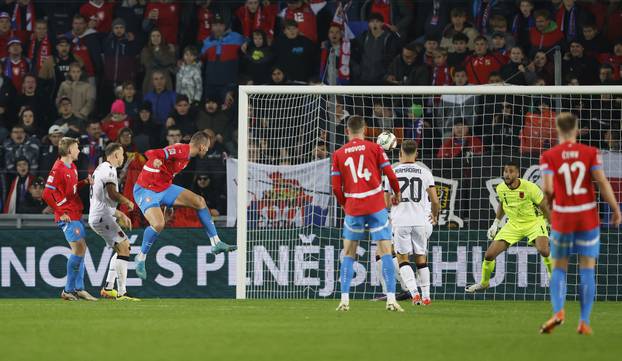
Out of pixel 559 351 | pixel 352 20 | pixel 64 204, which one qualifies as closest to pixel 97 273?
pixel 64 204

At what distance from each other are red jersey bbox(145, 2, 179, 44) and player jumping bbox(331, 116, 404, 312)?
10726 mm

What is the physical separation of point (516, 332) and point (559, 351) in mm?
1627

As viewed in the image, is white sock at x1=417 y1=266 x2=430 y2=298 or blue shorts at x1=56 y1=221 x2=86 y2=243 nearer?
white sock at x1=417 y1=266 x2=430 y2=298

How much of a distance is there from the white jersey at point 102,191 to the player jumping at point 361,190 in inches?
169

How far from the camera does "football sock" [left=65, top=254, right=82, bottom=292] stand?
16859mm

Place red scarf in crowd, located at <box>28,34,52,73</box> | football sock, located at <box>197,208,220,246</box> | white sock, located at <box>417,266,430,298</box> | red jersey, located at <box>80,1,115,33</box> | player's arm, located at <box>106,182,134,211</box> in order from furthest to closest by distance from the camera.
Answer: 1. red jersey, located at <box>80,1,115,33</box>
2. red scarf in crowd, located at <box>28,34,52,73</box>
3. football sock, located at <box>197,208,220,246</box>
4. player's arm, located at <box>106,182,134,211</box>
5. white sock, located at <box>417,266,430,298</box>

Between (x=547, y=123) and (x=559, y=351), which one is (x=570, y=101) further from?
(x=559, y=351)

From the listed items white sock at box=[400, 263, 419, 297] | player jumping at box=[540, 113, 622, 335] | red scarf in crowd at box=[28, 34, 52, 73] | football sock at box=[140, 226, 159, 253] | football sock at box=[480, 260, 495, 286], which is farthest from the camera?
red scarf in crowd at box=[28, 34, 52, 73]

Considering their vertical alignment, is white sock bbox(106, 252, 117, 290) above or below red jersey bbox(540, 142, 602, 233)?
below

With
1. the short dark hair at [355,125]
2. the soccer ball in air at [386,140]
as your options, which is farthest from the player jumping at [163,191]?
the short dark hair at [355,125]

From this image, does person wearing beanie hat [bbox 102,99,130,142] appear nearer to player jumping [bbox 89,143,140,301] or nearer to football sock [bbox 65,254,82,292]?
player jumping [bbox 89,143,140,301]

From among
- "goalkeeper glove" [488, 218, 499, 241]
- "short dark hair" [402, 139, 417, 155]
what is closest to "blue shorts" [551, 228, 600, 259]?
"short dark hair" [402, 139, 417, 155]

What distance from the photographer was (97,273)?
19.6 meters

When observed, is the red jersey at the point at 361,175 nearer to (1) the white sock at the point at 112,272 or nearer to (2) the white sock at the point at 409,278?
(2) the white sock at the point at 409,278
